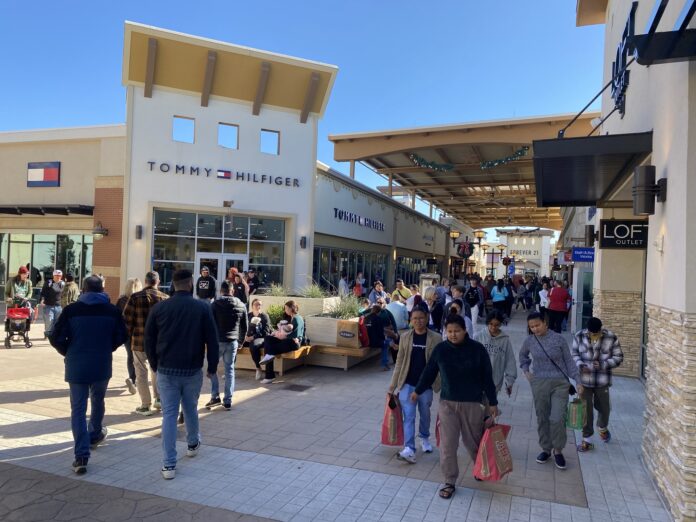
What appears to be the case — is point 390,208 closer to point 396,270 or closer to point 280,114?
point 396,270

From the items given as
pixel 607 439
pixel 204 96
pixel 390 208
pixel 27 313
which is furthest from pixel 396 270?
pixel 607 439

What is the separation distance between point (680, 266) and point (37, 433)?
6961 mm

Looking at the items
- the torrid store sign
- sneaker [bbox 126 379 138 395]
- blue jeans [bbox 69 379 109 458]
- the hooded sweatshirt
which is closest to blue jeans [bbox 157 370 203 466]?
blue jeans [bbox 69 379 109 458]

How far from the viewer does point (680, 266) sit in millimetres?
4426

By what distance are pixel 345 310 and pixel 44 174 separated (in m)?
13.9

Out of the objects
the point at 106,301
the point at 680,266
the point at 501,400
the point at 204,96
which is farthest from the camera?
the point at 204,96

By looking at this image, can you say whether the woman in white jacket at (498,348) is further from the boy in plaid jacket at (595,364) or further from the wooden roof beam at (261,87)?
the wooden roof beam at (261,87)

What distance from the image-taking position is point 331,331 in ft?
33.2

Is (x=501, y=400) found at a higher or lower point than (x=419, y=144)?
lower

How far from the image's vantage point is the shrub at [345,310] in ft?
34.6

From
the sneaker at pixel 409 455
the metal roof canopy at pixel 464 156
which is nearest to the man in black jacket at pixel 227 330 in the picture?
the sneaker at pixel 409 455

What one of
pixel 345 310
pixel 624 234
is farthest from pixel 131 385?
pixel 624 234

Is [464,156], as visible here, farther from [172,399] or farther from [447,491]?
[172,399]

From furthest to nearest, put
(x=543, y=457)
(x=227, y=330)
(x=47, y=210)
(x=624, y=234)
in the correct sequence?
(x=47, y=210) → (x=624, y=234) → (x=227, y=330) → (x=543, y=457)
